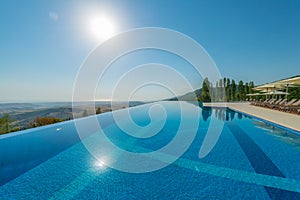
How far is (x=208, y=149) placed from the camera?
382 cm

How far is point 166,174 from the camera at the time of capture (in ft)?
8.73

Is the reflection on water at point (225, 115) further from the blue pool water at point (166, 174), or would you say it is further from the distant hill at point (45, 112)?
the distant hill at point (45, 112)

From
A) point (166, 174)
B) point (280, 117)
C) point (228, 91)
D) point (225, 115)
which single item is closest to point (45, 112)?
point (166, 174)

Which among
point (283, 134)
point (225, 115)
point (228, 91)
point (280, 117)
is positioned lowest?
point (283, 134)

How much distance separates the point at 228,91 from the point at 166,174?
65.8ft

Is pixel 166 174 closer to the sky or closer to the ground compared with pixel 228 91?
closer to the ground

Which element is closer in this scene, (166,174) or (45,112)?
(166,174)

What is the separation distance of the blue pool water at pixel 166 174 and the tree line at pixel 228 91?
15.8m

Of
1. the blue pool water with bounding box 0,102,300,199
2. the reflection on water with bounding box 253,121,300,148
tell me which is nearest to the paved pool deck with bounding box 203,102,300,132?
the reflection on water with bounding box 253,121,300,148

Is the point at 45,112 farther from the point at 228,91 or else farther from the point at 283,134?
the point at 228,91

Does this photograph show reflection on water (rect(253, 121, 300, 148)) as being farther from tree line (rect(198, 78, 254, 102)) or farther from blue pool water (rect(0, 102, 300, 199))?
tree line (rect(198, 78, 254, 102))

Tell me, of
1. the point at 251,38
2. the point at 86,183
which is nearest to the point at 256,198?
the point at 86,183

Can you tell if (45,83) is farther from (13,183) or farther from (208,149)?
(208,149)

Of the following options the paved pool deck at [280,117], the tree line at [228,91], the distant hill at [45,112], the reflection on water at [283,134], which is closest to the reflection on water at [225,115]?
Answer: the paved pool deck at [280,117]
